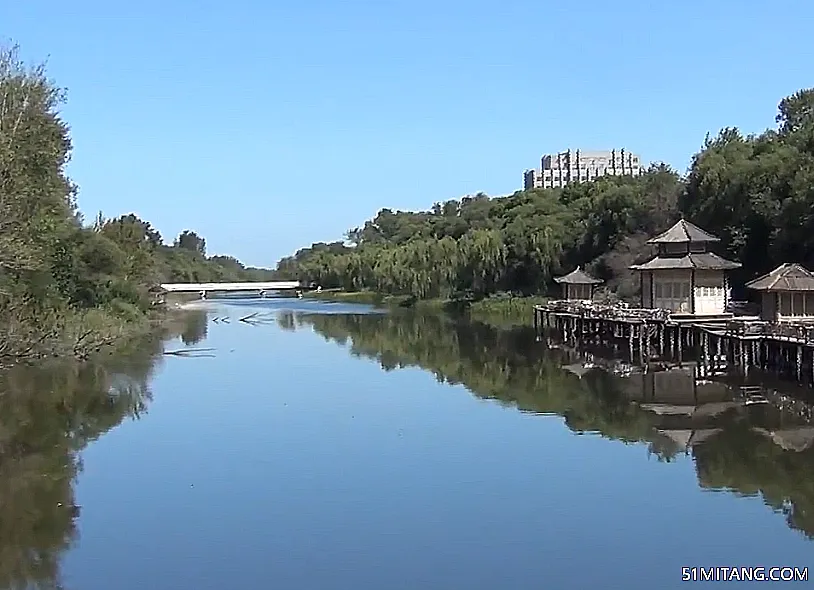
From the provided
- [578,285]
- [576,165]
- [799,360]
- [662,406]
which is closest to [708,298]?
[799,360]

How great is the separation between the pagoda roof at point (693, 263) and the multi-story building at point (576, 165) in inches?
4453

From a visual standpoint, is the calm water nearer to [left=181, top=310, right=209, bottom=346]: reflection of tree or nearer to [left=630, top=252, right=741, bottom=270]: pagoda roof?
[left=630, top=252, right=741, bottom=270]: pagoda roof

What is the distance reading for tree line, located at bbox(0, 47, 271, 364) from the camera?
22750mm

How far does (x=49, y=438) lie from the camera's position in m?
19.4

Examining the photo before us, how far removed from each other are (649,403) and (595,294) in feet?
83.5

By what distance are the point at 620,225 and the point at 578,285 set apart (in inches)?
437

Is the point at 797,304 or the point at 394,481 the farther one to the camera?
the point at 797,304

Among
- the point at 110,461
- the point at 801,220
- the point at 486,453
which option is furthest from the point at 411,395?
the point at 801,220

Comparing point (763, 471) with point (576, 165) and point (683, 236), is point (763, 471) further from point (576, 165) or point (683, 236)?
point (576, 165)

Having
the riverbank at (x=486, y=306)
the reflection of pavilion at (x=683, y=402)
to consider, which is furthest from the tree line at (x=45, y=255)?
the riverbank at (x=486, y=306)

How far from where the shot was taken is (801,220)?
35.9 meters

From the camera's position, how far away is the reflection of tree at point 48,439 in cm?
1217

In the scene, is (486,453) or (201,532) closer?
(201,532)

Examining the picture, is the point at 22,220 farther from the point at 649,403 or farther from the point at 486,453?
the point at 649,403
